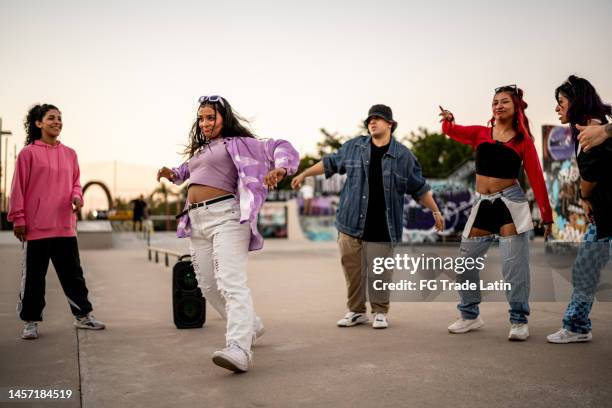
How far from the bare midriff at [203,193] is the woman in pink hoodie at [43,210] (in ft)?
5.02

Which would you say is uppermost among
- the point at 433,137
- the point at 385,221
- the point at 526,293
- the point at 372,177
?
the point at 433,137

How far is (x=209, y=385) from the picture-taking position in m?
3.65

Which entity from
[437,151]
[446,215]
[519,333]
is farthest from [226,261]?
[437,151]

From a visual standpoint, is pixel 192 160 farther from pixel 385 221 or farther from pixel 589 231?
pixel 589 231

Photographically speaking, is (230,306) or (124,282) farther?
(124,282)

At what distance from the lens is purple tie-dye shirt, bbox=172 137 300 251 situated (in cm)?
414

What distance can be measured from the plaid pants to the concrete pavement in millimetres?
207

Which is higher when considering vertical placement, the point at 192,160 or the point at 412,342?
the point at 192,160

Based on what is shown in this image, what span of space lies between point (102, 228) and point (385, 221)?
17827 mm

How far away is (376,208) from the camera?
5734 millimetres

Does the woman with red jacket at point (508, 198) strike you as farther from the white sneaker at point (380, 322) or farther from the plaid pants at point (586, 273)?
the white sneaker at point (380, 322)

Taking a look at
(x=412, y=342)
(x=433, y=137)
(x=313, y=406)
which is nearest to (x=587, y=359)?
(x=412, y=342)

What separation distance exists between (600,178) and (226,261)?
2.58 m

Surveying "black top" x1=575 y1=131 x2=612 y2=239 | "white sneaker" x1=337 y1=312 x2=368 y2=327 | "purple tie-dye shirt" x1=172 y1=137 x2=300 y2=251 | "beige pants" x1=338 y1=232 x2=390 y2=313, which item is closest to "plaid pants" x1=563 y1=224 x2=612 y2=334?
"black top" x1=575 y1=131 x2=612 y2=239
